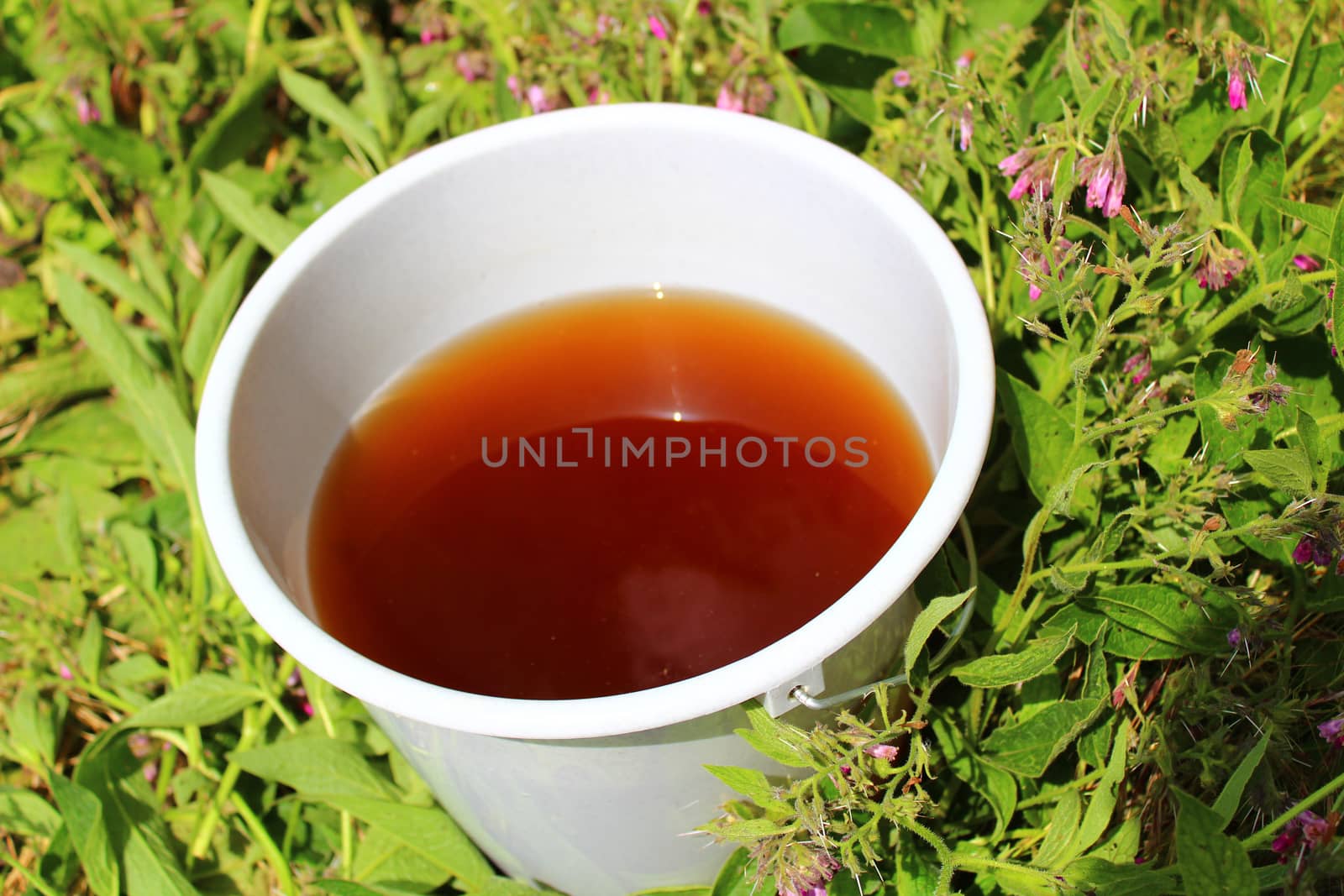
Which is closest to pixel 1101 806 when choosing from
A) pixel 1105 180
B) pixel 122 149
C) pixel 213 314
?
pixel 1105 180

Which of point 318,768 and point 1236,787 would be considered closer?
point 1236,787

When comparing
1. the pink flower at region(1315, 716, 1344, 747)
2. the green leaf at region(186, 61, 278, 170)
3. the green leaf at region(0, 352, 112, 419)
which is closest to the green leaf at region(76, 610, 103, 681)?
the green leaf at region(0, 352, 112, 419)

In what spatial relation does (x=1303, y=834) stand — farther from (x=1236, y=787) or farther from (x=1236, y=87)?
(x=1236, y=87)

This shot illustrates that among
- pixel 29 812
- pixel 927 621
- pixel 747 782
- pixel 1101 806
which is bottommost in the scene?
pixel 29 812

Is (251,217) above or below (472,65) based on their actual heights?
below

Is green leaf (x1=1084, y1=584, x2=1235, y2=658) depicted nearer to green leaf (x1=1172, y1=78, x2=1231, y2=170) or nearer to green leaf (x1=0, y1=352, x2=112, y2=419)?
green leaf (x1=1172, y1=78, x2=1231, y2=170)

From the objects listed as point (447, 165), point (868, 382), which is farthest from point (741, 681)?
point (447, 165)

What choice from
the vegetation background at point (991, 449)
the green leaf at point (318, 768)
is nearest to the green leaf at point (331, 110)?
the vegetation background at point (991, 449)
